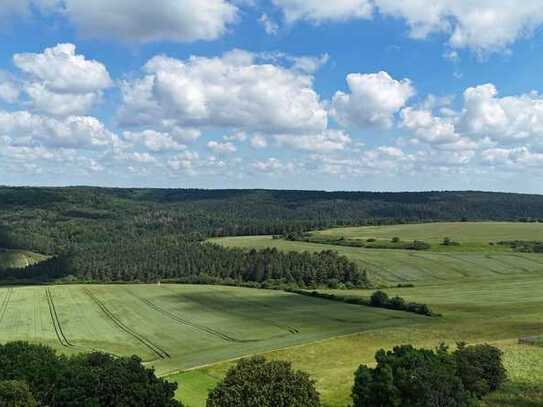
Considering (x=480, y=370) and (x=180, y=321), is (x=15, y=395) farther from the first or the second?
(x=180, y=321)

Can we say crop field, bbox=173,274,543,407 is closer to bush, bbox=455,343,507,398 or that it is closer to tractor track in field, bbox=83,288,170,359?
bush, bbox=455,343,507,398

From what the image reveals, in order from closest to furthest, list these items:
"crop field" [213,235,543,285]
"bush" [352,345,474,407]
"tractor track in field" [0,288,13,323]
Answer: "bush" [352,345,474,407] → "tractor track in field" [0,288,13,323] → "crop field" [213,235,543,285]

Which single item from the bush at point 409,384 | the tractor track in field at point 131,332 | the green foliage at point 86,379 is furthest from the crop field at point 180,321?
the bush at point 409,384

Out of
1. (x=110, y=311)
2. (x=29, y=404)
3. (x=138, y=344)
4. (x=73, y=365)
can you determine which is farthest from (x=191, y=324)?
(x=29, y=404)

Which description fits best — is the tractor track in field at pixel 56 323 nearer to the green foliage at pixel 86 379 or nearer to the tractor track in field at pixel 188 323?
the tractor track in field at pixel 188 323

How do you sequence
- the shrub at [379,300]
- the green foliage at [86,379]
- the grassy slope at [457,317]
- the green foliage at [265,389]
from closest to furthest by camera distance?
1. the green foliage at [265,389]
2. the green foliage at [86,379]
3. the grassy slope at [457,317]
4. the shrub at [379,300]

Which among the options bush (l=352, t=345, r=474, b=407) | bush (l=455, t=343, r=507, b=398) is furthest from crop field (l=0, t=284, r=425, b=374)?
bush (l=455, t=343, r=507, b=398)
